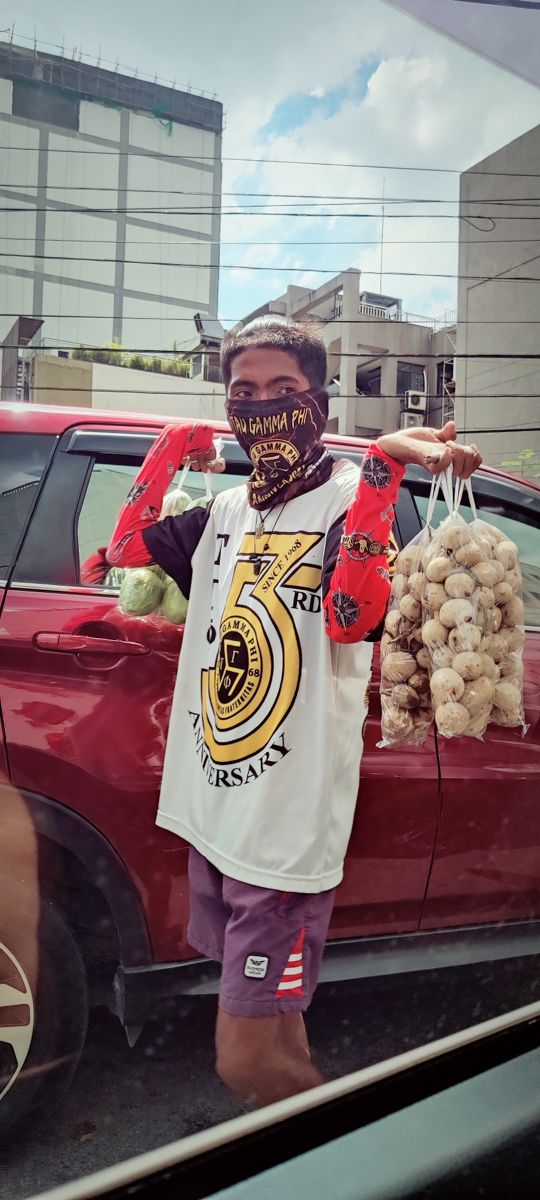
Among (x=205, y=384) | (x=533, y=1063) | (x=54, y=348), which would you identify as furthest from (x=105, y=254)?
(x=533, y=1063)

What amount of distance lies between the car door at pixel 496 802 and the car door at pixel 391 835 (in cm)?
3

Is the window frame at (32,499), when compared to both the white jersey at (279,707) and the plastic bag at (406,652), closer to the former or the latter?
the white jersey at (279,707)

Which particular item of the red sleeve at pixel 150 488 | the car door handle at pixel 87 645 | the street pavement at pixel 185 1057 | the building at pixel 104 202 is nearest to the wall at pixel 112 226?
the building at pixel 104 202

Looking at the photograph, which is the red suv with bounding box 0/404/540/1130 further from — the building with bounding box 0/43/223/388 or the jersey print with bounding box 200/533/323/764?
the building with bounding box 0/43/223/388

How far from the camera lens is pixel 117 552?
1316mm

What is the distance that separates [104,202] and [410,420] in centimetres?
47

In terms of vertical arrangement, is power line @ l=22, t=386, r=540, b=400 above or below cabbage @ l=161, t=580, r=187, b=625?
above

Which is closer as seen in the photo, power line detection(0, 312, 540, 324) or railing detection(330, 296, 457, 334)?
power line detection(0, 312, 540, 324)

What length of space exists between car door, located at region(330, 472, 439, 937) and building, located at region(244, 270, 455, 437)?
0.37 metres

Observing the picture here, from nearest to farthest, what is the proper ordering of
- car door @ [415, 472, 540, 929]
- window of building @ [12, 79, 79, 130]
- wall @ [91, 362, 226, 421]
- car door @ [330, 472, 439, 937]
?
window of building @ [12, 79, 79, 130] < wall @ [91, 362, 226, 421] < car door @ [330, 472, 439, 937] < car door @ [415, 472, 540, 929]

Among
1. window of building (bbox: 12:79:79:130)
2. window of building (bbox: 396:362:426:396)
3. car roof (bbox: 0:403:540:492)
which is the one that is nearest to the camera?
window of building (bbox: 12:79:79:130)

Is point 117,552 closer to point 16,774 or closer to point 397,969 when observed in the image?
point 16,774

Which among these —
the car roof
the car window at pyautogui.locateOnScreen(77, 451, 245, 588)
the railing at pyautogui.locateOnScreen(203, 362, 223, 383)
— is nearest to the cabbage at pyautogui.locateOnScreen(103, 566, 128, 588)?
the car window at pyautogui.locateOnScreen(77, 451, 245, 588)

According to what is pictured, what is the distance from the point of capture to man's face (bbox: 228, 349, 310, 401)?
1164 mm
